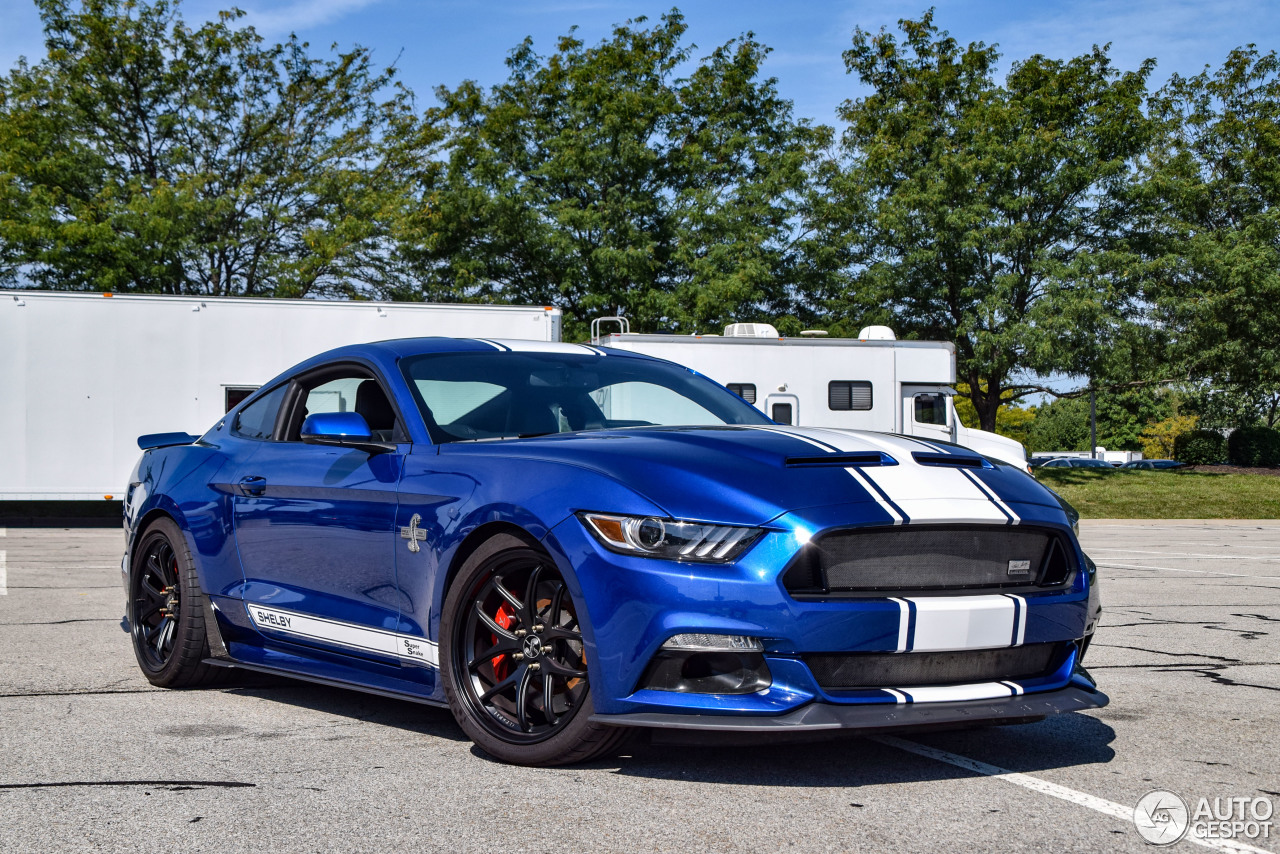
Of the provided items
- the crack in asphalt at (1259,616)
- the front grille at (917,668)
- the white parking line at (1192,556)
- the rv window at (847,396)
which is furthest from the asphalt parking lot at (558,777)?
the rv window at (847,396)

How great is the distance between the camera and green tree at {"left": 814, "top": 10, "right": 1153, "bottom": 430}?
97.0 feet

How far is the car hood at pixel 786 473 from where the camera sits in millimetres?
3725

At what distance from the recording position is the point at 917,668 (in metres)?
3.75

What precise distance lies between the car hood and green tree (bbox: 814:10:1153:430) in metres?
25.5

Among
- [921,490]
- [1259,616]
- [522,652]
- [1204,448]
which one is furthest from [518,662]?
[1204,448]

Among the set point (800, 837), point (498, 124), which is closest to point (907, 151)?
point (498, 124)

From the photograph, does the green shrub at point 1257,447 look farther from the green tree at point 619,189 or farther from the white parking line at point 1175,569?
the white parking line at point 1175,569

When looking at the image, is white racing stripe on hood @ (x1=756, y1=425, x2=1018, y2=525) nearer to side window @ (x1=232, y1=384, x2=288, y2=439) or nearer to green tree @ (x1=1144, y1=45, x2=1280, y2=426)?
side window @ (x1=232, y1=384, x2=288, y2=439)

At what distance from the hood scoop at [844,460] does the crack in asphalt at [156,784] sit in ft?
6.33

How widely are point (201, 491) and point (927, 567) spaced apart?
3343 millimetres

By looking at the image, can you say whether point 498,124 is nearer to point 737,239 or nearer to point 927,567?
point 737,239

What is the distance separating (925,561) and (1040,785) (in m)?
0.76

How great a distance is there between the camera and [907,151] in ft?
103

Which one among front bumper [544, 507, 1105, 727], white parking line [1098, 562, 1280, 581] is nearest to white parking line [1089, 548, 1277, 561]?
white parking line [1098, 562, 1280, 581]
